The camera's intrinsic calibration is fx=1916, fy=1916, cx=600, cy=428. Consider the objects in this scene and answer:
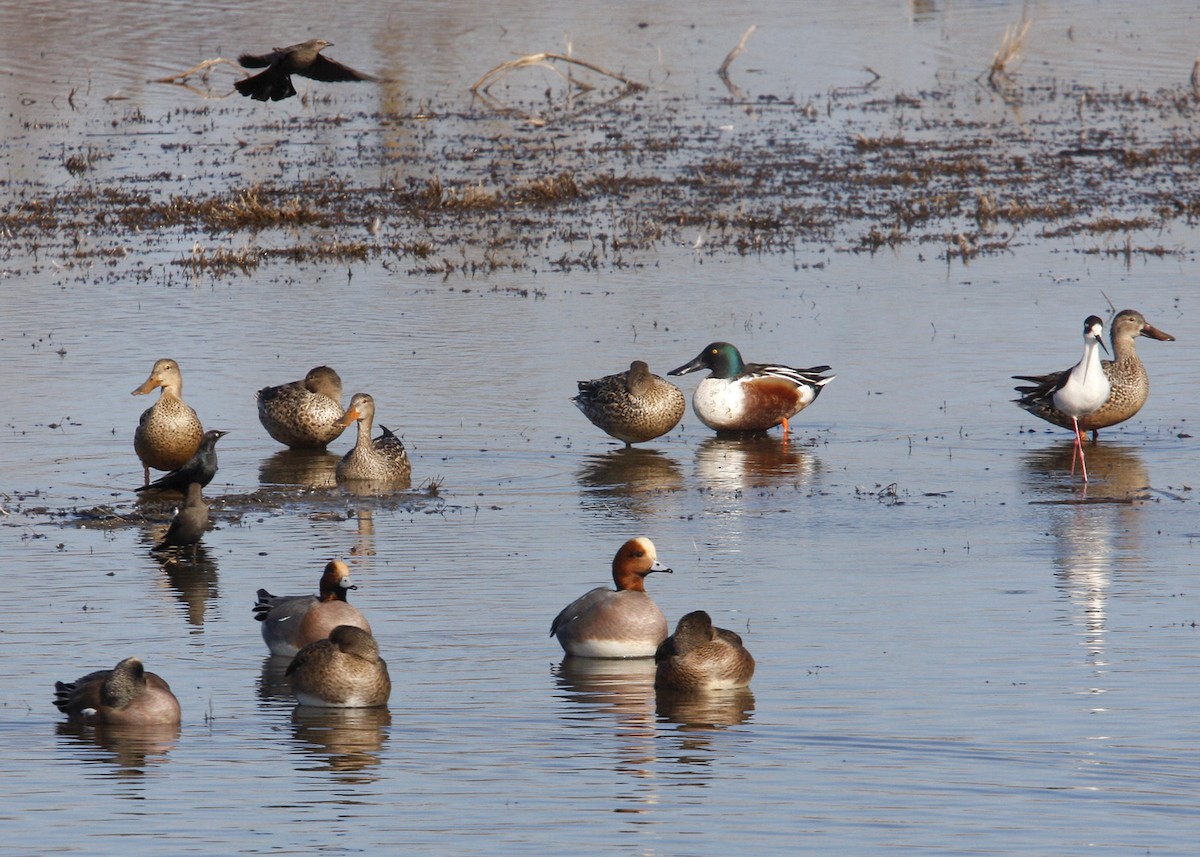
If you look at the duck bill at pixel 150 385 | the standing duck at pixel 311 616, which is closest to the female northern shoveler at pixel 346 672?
the standing duck at pixel 311 616

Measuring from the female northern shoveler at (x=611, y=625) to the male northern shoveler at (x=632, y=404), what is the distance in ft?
16.1

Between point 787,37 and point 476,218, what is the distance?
25.2m

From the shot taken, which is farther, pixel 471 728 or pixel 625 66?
pixel 625 66

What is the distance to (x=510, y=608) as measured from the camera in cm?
997

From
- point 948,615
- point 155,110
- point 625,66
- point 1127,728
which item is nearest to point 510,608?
point 948,615


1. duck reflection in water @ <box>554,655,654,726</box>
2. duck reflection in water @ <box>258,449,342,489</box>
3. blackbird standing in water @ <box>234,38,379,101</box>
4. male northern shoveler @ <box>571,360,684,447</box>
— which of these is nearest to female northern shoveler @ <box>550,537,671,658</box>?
duck reflection in water @ <box>554,655,654,726</box>

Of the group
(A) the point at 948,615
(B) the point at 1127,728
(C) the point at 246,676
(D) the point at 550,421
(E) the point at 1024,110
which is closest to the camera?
(B) the point at 1127,728

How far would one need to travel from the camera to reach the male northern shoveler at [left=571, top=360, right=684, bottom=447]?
1423 centimetres

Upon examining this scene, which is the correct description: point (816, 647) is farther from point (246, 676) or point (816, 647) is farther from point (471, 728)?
point (246, 676)

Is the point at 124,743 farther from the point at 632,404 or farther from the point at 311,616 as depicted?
the point at 632,404

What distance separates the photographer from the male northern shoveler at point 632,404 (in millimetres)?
14234

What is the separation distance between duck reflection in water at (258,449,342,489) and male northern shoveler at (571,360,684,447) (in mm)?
1967

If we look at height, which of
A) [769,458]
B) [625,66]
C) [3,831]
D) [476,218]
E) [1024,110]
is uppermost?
[625,66]

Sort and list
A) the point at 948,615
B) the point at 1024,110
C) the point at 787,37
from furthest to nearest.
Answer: the point at 787,37, the point at 1024,110, the point at 948,615
